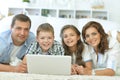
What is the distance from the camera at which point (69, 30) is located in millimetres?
1847

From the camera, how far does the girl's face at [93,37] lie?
6.04 feet

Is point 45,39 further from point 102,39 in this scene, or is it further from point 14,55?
point 102,39

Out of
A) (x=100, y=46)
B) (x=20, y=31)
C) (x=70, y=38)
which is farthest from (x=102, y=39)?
(x=20, y=31)

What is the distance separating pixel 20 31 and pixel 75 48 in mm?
490

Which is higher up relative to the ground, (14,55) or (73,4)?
(73,4)

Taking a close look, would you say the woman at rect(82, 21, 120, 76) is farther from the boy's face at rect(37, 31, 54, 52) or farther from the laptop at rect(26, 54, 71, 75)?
the laptop at rect(26, 54, 71, 75)

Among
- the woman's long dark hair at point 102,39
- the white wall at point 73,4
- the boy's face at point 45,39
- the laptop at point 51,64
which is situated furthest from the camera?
the white wall at point 73,4

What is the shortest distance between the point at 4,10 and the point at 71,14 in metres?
0.89

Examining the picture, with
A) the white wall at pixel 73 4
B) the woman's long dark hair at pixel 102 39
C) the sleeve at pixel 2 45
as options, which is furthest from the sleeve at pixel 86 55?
the white wall at pixel 73 4

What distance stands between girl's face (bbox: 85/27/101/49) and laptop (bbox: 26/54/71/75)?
0.74 m

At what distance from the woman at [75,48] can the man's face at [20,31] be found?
319 mm

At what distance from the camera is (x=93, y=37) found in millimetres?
1852

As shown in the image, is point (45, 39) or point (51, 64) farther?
point (45, 39)

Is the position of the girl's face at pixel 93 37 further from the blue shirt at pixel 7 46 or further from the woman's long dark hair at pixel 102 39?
the blue shirt at pixel 7 46
